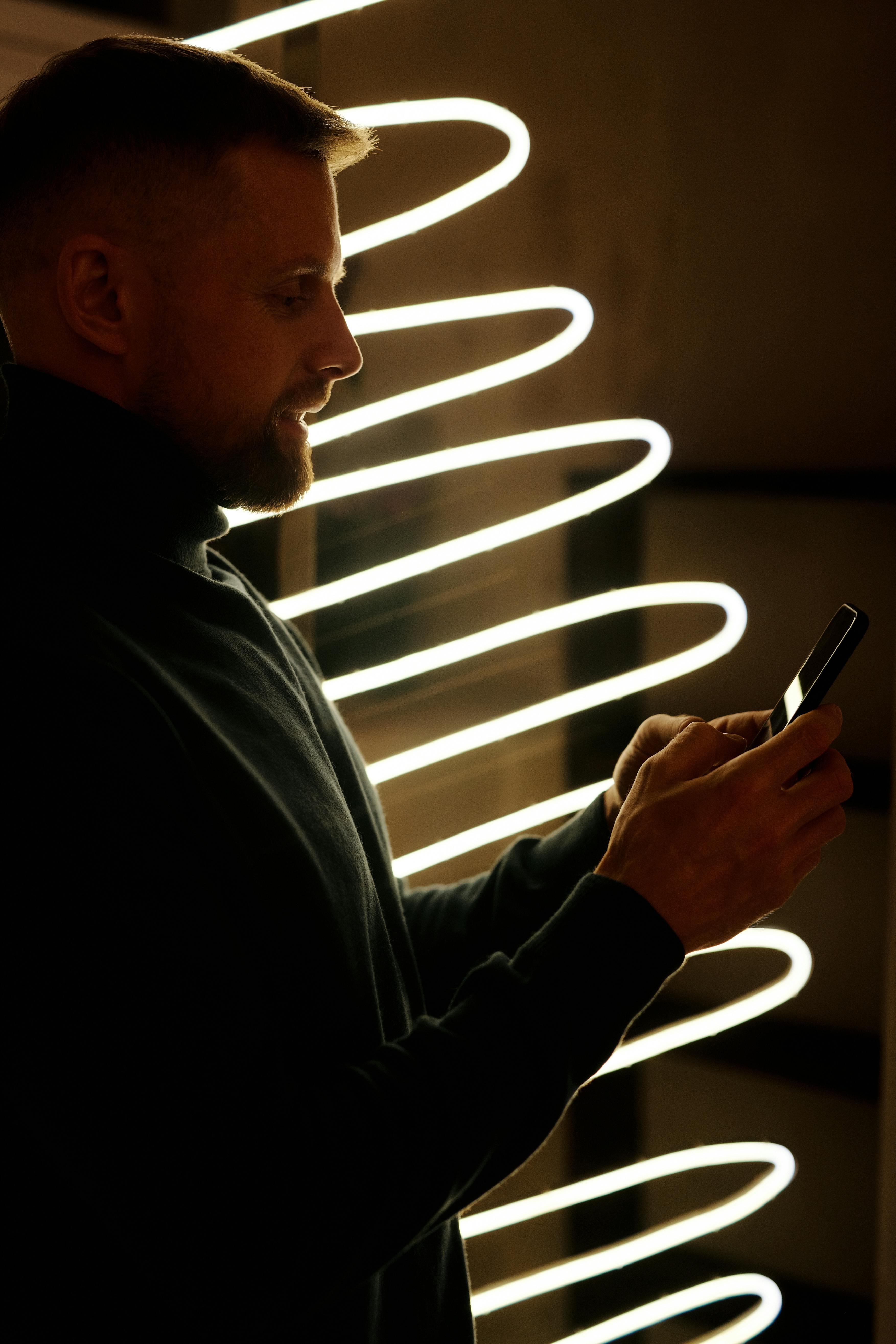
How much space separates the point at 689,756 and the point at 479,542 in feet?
1.58

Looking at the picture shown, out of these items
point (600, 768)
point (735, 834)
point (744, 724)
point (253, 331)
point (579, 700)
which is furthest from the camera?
point (600, 768)

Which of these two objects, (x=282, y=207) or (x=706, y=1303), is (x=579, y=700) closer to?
(x=282, y=207)

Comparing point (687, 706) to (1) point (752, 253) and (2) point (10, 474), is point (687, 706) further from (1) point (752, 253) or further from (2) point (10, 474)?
(2) point (10, 474)

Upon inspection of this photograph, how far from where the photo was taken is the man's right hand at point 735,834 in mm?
730

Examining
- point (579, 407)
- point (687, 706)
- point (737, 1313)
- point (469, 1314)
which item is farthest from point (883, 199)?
point (737, 1313)

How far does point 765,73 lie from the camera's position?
1804 mm

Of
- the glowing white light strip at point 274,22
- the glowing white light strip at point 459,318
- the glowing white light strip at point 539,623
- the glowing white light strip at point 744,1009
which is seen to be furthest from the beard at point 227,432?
the glowing white light strip at point 744,1009

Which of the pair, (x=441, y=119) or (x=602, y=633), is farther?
(x=602, y=633)

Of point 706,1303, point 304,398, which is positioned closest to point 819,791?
point 304,398

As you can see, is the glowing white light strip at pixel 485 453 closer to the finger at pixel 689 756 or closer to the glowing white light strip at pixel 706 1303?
the finger at pixel 689 756

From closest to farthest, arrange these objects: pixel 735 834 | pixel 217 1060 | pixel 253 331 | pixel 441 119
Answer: pixel 217 1060, pixel 735 834, pixel 253 331, pixel 441 119

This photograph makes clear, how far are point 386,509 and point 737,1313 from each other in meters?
1.51

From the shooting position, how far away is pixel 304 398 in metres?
0.90

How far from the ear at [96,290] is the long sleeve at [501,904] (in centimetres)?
59
